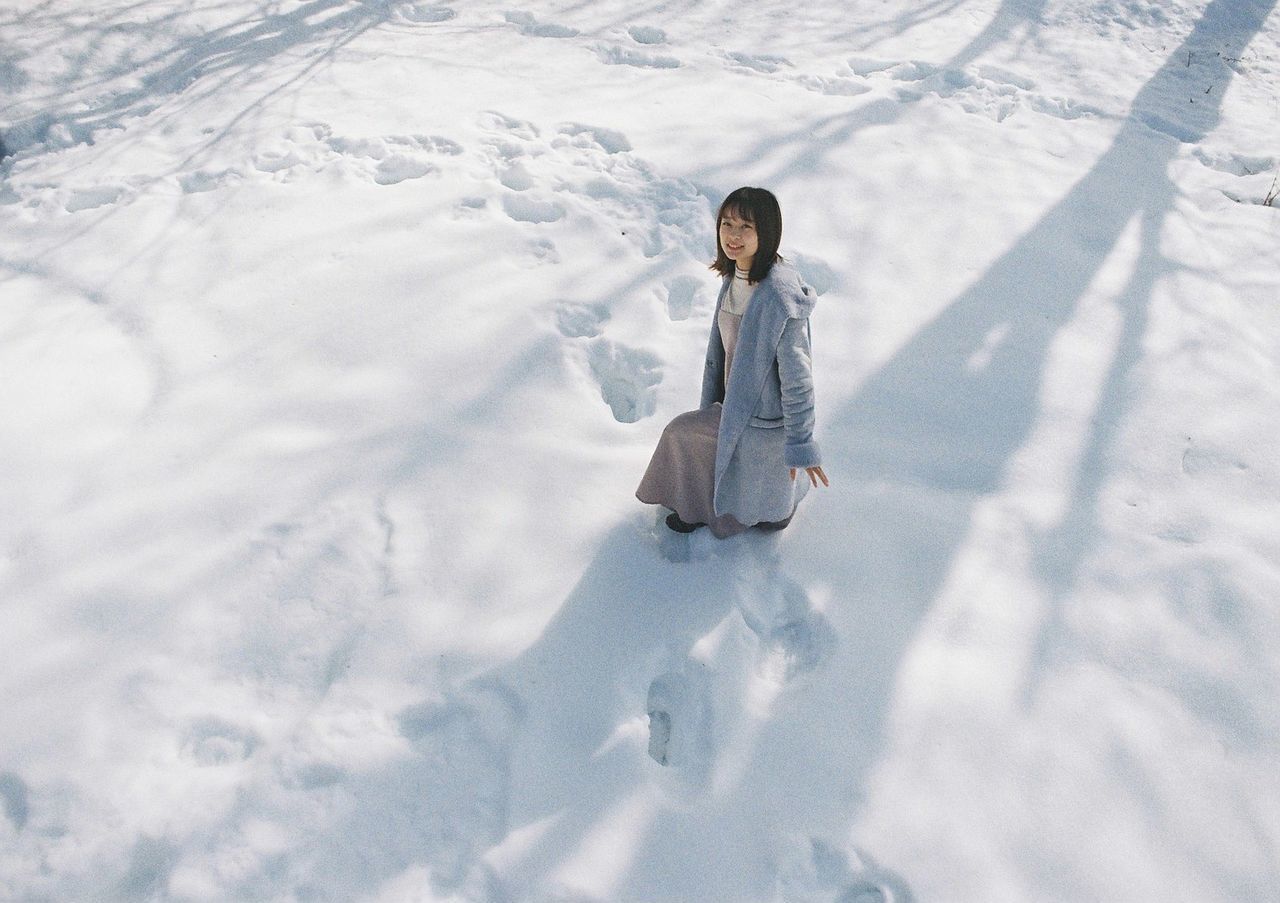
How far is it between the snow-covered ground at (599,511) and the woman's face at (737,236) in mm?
992

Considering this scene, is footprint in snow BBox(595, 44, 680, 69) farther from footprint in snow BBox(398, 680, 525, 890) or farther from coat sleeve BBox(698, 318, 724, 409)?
footprint in snow BBox(398, 680, 525, 890)

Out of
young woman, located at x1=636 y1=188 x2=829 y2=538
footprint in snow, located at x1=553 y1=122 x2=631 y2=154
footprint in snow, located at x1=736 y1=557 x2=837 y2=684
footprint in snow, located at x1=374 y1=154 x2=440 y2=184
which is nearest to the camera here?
young woman, located at x1=636 y1=188 x2=829 y2=538

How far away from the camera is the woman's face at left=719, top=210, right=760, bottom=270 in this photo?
2.08 meters

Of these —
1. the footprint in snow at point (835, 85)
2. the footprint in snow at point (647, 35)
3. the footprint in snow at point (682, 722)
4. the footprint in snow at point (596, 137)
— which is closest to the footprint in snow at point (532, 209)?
the footprint in snow at point (596, 137)

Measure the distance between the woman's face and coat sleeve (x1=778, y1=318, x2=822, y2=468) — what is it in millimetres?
227

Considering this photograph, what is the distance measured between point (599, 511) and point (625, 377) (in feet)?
2.49

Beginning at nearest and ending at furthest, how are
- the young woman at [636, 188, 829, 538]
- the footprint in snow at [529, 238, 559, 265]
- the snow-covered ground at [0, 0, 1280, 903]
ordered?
the snow-covered ground at [0, 0, 1280, 903] < the young woman at [636, 188, 829, 538] < the footprint in snow at [529, 238, 559, 265]

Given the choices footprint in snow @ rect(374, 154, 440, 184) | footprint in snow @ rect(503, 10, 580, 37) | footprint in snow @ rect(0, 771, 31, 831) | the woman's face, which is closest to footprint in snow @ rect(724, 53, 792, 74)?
footprint in snow @ rect(503, 10, 580, 37)

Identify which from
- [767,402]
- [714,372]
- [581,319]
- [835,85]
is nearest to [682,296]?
[581,319]

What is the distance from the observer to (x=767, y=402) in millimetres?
2340

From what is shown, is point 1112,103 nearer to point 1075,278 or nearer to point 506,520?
point 1075,278

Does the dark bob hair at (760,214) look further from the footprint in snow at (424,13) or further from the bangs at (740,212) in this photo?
the footprint in snow at (424,13)

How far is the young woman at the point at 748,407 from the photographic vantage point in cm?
215

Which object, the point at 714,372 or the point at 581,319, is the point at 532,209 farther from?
the point at 714,372
